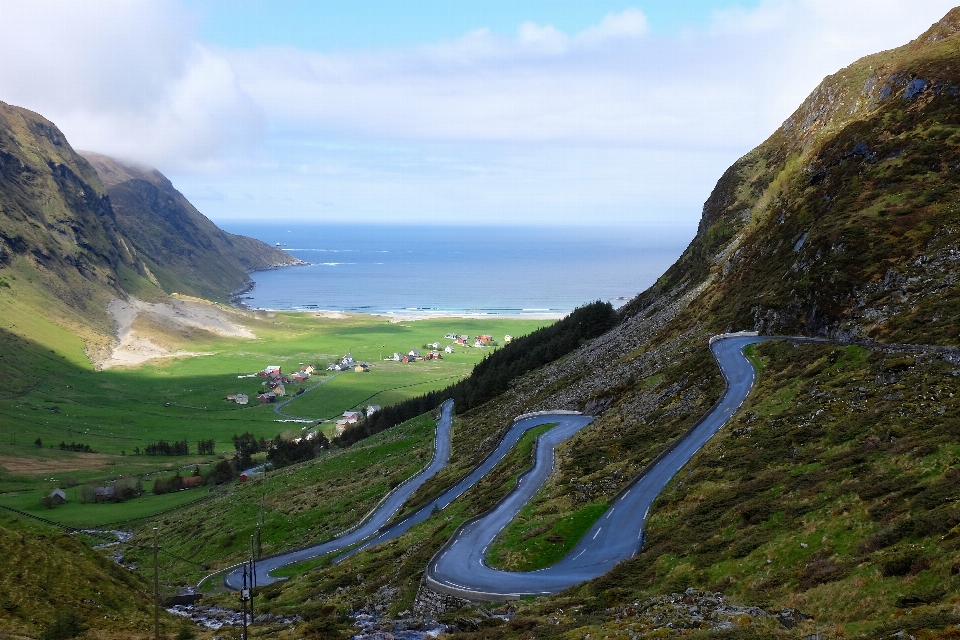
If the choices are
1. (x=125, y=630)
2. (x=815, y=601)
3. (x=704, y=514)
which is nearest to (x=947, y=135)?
(x=704, y=514)

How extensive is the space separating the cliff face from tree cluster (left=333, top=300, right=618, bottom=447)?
1742 cm

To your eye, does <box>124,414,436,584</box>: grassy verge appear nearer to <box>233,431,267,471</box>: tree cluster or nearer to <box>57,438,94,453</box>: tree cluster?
<box>233,431,267,471</box>: tree cluster

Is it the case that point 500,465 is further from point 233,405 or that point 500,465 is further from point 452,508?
point 233,405

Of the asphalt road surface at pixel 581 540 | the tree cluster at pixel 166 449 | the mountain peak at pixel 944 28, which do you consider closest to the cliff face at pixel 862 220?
the mountain peak at pixel 944 28

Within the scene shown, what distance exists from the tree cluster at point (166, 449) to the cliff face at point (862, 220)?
100023 millimetres

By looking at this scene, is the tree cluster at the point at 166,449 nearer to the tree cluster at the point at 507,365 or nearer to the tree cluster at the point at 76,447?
the tree cluster at the point at 76,447

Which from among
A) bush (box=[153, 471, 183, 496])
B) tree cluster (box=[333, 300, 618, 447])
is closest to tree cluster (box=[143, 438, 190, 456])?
bush (box=[153, 471, 183, 496])

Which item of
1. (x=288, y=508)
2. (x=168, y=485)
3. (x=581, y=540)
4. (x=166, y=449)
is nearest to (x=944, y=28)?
(x=581, y=540)

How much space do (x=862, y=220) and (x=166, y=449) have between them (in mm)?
129961

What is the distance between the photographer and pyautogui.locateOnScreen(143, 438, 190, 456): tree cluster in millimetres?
144913

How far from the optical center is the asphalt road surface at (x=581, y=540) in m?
34.4

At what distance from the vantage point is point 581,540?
126 feet

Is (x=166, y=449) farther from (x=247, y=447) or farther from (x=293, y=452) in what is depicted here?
(x=293, y=452)

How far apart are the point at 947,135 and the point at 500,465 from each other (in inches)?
1888
